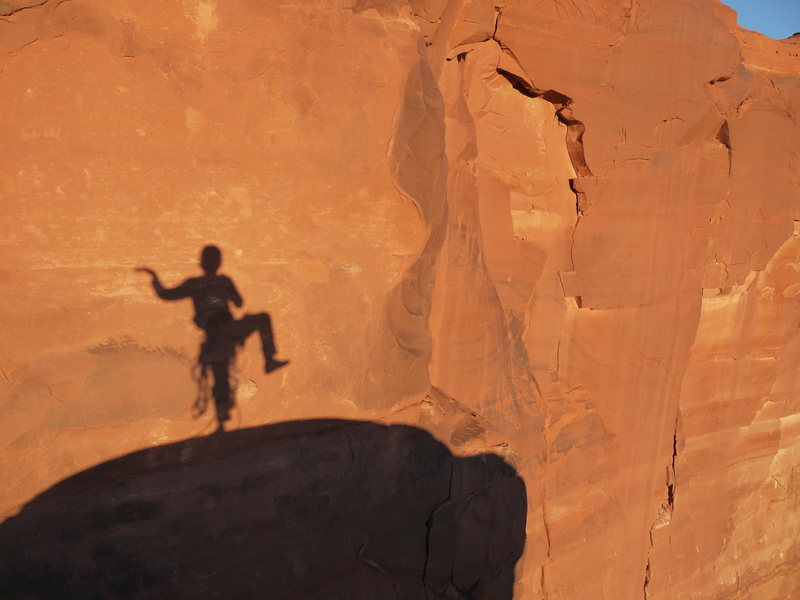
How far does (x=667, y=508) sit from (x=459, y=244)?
4327mm

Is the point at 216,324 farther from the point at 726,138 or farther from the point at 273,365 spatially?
the point at 726,138

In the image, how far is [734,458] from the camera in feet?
21.5

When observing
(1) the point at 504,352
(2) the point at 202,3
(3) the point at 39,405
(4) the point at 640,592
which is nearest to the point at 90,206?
(3) the point at 39,405

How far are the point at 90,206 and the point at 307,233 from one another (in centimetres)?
86

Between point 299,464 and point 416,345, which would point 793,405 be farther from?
point 299,464

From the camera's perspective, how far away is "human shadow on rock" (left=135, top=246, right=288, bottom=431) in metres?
2.28

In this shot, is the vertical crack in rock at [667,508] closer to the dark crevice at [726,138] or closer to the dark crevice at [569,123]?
the dark crevice at [726,138]

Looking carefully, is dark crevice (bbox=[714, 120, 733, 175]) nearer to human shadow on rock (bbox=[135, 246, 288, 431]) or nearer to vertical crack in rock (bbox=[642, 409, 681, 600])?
vertical crack in rock (bbox=[642, 409, 681, 600])

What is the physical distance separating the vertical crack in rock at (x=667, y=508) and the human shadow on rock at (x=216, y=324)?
5.07m

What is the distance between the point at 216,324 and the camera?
7.67 feet

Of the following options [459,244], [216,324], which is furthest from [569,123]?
[216,324]

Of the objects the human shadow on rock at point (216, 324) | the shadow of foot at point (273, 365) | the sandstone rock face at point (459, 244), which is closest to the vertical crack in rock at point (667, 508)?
the sandstone rock face at point (459, 244)

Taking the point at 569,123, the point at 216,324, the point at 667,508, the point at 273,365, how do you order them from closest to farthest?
the point at 216,324 < the point at 273,365 < the point at 569,123 < the point at 667,508

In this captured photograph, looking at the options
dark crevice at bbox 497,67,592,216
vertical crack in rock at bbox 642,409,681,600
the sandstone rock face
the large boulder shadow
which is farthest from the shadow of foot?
vertical crack in rock at bbox 642,409,681,600
